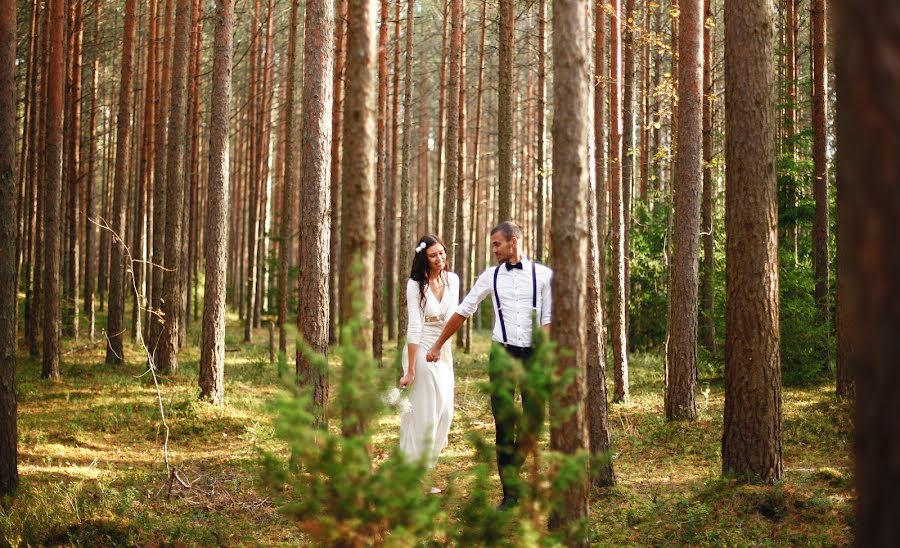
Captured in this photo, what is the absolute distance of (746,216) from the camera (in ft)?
21.8

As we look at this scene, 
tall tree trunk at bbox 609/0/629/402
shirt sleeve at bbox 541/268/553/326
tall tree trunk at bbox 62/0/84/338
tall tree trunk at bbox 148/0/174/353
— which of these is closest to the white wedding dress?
shirt sleeve at bbox 541/268/553/326

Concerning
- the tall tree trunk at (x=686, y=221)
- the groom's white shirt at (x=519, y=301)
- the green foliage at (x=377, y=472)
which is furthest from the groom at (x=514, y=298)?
the tall tree trunk at (x=686, y=221)

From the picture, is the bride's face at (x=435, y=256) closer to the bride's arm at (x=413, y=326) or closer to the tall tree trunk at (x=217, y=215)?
the bride's arm at (x=413, y=326)

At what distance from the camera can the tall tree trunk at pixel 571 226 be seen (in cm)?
438

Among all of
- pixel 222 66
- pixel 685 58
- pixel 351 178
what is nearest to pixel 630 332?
pixel 685 58

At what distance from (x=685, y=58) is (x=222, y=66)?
7104 mm

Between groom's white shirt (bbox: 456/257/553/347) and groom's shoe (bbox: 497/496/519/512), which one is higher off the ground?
groom's white shirt (bbox: 456/257/553/347)

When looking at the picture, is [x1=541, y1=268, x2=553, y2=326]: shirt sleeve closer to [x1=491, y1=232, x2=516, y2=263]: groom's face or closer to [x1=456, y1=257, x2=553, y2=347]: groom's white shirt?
[x1=456, y1=257, x2=553, y2=347]: groom's white shirt

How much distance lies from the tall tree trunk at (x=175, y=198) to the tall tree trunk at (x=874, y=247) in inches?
515

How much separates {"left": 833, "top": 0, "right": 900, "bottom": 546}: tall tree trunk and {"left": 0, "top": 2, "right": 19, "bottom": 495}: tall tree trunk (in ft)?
24.0

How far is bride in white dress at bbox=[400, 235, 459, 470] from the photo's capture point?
689cm

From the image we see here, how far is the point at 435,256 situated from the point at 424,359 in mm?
984

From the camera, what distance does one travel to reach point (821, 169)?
41.8 ft

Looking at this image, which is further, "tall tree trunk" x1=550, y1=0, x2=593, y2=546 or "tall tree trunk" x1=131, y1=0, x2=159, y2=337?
"tall tree trunk" x1=131, y1=0, x2=159, y2=337
